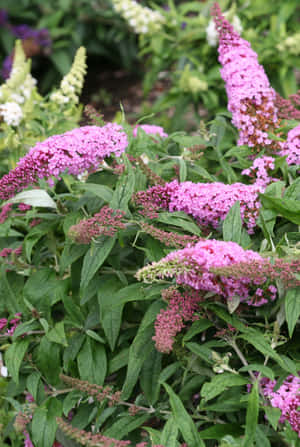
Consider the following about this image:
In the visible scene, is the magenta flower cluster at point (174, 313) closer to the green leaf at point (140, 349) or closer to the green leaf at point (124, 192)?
the green leaf at point (140, 349)

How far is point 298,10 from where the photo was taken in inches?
189

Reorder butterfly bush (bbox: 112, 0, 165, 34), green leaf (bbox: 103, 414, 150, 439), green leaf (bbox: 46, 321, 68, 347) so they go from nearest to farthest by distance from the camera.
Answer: green leaf (bbox: 103, 414, 150, 439) < green leaf (bbox: 46, 321, 68, 347) < butterfly bush (bbox: 112, 0, 165, 34)

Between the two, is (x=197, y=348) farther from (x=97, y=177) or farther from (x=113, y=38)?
(x=113, y=38)

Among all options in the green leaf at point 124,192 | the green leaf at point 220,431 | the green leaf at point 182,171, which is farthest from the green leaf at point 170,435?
the green leaf at point 182,171

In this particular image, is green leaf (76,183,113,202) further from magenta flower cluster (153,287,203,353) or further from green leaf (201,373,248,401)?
green leaf (201,373,248,401)

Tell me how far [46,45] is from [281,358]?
564 centimetres

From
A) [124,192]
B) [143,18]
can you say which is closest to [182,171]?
[124,192]

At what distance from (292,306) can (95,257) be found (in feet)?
2.19

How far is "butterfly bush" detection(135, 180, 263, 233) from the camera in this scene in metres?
1.80

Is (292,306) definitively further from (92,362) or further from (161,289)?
(92,362)

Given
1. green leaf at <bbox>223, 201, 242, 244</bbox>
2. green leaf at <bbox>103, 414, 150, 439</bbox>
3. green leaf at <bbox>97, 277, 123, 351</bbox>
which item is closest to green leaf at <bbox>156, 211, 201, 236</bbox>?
green leaf at <bbox>223, 201, 242, 244</bbox>

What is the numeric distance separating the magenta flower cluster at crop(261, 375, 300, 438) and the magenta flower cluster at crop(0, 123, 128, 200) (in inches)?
39.0

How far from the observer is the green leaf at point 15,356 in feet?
6.42

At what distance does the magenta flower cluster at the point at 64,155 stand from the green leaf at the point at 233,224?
1.70 feet
